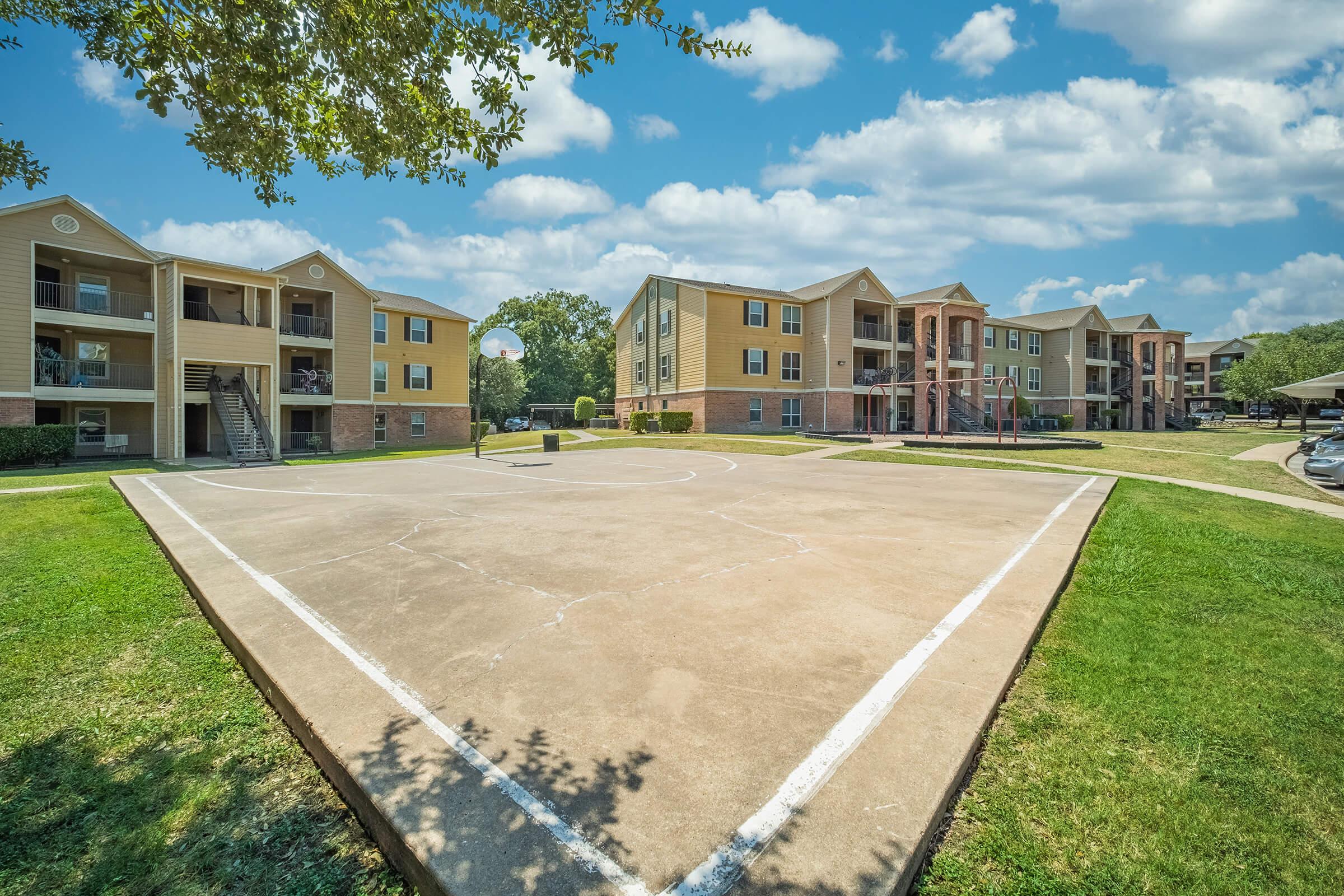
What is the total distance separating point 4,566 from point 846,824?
8386 millimetres

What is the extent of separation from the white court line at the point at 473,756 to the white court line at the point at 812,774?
0.24 metres

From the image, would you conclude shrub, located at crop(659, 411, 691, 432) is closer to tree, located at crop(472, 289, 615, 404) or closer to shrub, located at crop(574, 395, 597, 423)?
shrub, located at crop(574, 395, 597, 423)

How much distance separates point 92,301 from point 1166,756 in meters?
34.2

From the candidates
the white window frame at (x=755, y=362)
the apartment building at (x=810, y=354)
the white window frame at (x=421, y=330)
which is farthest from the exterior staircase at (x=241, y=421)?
the white window frame at (x=755, y=362)

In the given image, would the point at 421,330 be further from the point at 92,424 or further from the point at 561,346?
the point at 561,346

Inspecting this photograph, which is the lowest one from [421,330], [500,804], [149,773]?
[149,773]

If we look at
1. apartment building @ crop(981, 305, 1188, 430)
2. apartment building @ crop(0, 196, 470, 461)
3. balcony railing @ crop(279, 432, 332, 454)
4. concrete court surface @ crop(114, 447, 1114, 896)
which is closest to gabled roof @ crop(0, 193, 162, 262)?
apartment building @ crop(0, 196, 470, 461)

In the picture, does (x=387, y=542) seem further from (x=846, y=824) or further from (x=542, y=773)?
(x=846, y=824)

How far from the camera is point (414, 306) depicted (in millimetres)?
34594

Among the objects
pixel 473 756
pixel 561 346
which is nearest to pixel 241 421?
pixel 473 756

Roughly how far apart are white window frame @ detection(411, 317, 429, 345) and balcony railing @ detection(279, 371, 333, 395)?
225 inches

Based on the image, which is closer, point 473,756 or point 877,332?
point 473,756

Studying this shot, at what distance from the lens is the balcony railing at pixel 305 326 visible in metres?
28.9

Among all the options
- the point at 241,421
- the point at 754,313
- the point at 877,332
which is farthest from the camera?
the point at 877,332
